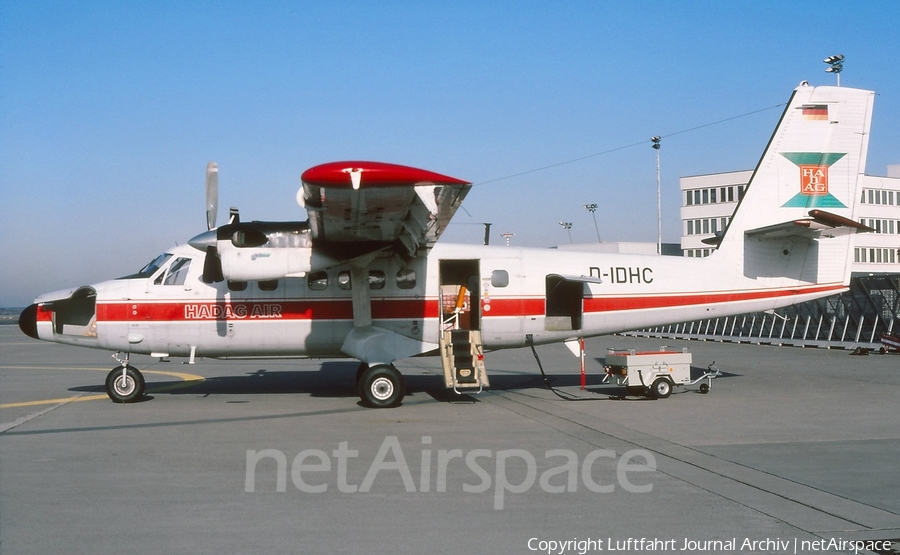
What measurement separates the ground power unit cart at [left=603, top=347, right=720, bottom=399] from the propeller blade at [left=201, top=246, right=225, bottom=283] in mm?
7440

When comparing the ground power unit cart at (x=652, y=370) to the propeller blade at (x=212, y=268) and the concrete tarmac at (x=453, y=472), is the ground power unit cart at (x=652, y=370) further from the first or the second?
the propeller blade at (x=212, y=268)

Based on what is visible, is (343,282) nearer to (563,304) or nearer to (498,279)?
(498,279)

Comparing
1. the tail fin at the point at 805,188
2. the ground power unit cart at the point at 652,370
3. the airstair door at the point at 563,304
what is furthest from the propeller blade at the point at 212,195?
the tail fin at the point at 805,188

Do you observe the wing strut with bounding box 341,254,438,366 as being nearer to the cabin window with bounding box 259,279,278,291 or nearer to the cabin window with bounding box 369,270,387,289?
the cabin window with bounding box 369,270,387,289

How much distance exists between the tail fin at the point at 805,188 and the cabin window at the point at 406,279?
614cm

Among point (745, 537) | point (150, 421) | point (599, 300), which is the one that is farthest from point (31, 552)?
point (599, 300)

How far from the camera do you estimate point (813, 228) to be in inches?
527

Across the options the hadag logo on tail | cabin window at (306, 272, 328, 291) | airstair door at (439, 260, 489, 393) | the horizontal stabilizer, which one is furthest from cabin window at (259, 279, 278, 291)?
the hadag logo on tail

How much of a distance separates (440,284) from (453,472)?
6176 millimetres

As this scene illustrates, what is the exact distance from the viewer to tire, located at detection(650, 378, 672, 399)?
533 inches

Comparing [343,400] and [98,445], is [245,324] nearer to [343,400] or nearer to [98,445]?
[343,400]

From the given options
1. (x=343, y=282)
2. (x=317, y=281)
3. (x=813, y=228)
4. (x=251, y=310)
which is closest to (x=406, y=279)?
(x=343, y=282)

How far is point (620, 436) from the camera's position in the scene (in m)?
9.54

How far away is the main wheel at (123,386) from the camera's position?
1298 cm
